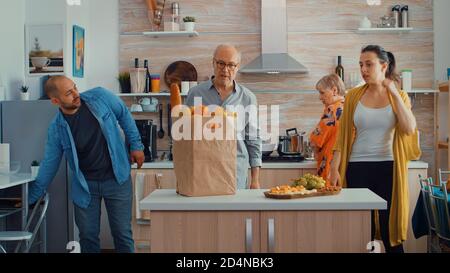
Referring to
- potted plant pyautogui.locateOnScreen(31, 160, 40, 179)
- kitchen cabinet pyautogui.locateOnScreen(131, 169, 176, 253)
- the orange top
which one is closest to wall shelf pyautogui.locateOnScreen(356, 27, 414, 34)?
the orange top

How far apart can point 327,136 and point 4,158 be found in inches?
82.6

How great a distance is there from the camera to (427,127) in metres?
4.98

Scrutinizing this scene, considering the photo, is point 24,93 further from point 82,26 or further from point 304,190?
point 304,190

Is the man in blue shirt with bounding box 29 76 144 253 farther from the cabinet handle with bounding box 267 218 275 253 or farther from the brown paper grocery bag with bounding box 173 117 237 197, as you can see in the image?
the cabinet handle with bounding box 267 218 275 253

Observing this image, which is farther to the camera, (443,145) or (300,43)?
(300,43)

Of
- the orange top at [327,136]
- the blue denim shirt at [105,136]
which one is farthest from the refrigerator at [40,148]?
the orange top at [327,136]

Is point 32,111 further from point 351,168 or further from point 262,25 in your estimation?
point 351,168

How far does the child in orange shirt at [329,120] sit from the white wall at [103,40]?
192cm

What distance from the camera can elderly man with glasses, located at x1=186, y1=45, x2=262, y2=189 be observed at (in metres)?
2.93

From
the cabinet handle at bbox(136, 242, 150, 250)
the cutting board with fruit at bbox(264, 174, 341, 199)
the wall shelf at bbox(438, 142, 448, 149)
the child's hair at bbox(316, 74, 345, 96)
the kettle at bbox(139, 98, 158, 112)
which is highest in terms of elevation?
the child's hair at bbox(316, 74, 345, 96)

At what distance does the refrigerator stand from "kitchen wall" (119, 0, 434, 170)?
1.07 m

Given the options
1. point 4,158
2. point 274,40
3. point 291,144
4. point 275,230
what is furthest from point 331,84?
point 4,158

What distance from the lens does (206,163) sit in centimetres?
226

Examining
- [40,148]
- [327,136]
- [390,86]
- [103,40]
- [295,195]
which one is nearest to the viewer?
[295,195]
